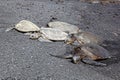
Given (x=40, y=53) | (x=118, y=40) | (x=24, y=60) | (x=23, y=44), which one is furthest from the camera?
(x=118, y=40)

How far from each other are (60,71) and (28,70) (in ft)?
1.65

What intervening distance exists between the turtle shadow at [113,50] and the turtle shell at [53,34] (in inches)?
36.4

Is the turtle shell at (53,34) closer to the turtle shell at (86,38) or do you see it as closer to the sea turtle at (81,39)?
the sea turtle at (81,39)

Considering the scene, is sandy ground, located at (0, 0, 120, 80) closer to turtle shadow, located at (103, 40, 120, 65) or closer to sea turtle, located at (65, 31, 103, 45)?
turtle shadow, located at (103, 40, 120, 65)

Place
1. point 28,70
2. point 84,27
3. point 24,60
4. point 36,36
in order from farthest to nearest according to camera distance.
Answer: point 84,27
point 36,36
point 24,60
point 28,70

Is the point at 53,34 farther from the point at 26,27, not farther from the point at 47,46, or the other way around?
the point at 26,27

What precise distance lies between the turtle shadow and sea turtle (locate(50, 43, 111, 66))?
4.7 inches

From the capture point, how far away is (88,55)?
17.2 feet

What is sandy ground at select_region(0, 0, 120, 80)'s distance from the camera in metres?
4.48

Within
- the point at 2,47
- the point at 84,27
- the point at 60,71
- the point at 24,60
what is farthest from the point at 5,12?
the point at 60,71

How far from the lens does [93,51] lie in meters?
5.28

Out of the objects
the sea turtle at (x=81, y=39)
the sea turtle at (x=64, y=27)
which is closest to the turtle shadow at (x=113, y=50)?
the sea turtle at (x=81, y=39)

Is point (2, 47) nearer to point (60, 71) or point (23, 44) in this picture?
point (23, 44)

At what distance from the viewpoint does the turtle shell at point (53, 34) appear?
5.98 m
